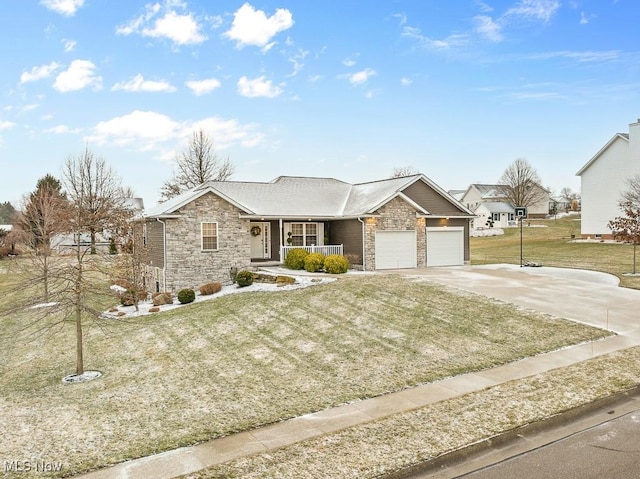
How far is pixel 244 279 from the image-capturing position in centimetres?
2108

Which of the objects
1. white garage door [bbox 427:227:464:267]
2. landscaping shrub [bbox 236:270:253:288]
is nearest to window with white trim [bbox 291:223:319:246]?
landscaping shrub [bbox 236:270:253:288]

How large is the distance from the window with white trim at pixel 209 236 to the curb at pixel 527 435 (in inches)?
710

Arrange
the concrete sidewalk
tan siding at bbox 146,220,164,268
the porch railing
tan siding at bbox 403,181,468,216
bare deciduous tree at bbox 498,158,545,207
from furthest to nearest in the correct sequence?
bare deciduous tree at bbox 498,158,545,207 < tan siding at bbox 403,181,468,216 < the porch railing < tan siding at bbox 146,220,164,268 < the concrete sidewalk

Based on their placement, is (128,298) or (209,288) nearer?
(209,288)

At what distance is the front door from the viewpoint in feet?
83.7

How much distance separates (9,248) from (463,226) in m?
45.0

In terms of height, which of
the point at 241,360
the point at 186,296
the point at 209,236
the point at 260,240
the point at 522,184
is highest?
the point at 522,184

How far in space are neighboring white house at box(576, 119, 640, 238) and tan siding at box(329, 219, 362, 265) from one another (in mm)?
27278

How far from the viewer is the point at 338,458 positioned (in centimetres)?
602

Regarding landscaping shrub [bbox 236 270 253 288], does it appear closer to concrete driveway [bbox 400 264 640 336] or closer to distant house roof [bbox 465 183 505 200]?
concrete driveway [bbox 400 264 640 336]

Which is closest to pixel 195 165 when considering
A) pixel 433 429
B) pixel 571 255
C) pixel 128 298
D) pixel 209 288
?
pixel 128 298

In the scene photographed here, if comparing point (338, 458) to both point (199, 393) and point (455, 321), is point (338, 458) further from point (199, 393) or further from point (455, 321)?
point (455, 321)

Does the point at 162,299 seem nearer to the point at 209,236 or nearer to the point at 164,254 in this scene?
the point at 164,254

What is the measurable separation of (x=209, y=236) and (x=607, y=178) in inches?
1409
